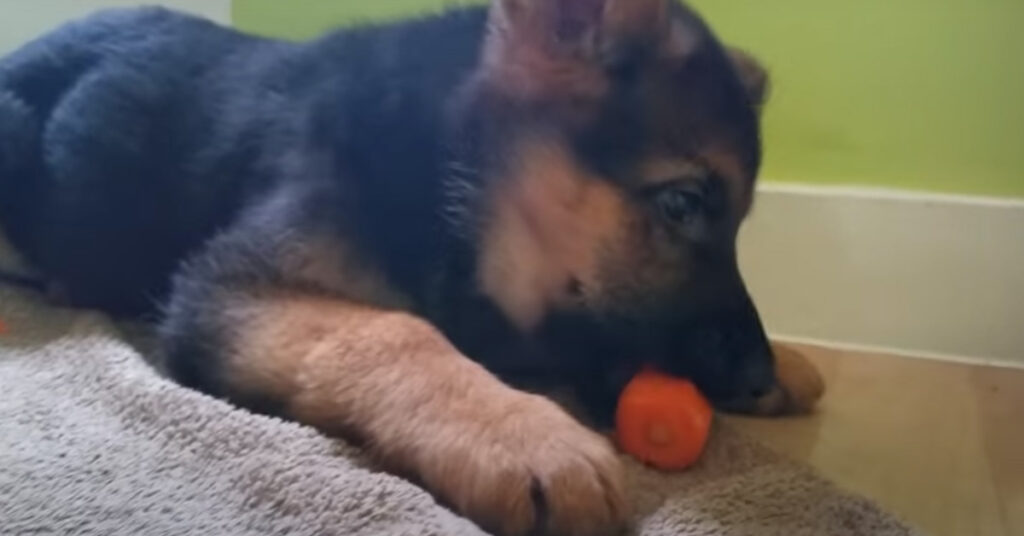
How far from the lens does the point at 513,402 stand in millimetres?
1414

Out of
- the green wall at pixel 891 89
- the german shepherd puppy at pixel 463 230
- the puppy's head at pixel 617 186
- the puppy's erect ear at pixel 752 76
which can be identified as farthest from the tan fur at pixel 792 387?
the green wall at pixel 891 89

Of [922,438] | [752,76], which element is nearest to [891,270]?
[922,438]

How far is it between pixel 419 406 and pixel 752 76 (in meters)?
0.75

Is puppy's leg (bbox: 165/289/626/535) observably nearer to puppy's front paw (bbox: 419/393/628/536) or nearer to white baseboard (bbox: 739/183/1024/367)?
puppy's front paw (bbox: 419/393/628/536)

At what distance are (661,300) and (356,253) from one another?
1.33 ft

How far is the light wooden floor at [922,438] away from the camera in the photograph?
1.67 metres

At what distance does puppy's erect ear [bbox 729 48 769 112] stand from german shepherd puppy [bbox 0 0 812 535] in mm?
11

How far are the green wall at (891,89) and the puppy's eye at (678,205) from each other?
2.65 ft

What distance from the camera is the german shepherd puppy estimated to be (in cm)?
149

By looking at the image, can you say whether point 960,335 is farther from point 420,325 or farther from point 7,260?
point 7,260

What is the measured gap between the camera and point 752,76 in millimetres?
1864

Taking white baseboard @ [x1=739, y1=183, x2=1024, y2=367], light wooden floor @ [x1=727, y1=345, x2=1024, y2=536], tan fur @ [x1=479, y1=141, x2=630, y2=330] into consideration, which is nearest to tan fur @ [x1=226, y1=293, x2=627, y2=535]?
tan fur @ [x1=479, y1=141, x2=630, y2=330]

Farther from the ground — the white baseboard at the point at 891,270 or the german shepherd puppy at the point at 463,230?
the german shepherd puppy at the point at 463,230

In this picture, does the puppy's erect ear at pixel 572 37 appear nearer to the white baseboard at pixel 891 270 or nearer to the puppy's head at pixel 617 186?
the puppy's head at pixel 617 186
